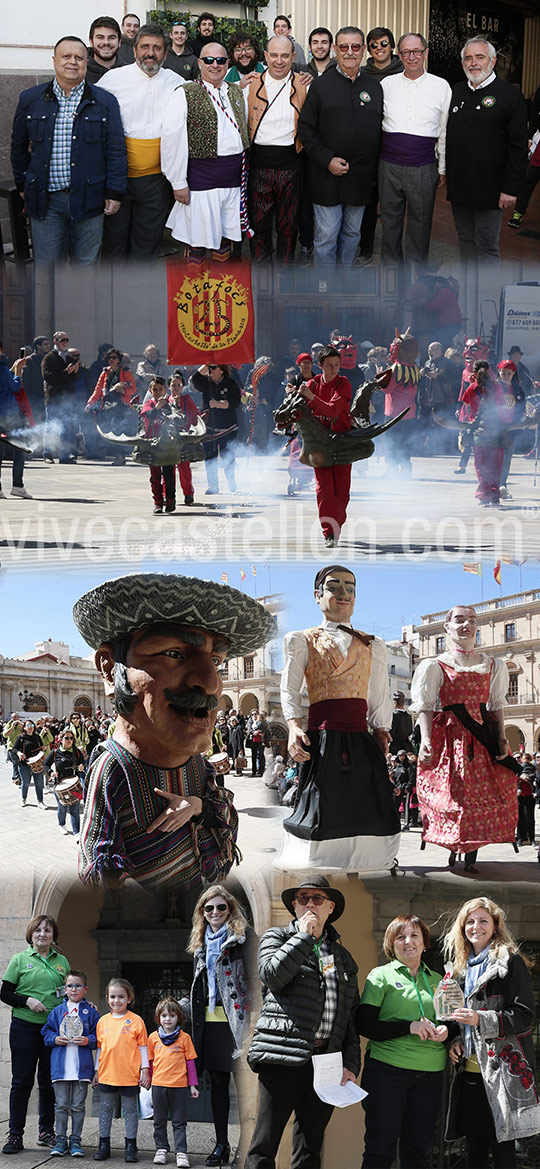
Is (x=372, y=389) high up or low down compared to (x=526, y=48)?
down

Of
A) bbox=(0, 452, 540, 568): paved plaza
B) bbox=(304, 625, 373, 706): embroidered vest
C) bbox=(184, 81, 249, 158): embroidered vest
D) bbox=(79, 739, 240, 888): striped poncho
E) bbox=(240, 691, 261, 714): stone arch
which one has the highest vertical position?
bbox=(184, 81, 249, 158): embroidered vest

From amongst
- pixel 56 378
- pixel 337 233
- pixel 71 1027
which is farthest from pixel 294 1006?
pixel 337 233

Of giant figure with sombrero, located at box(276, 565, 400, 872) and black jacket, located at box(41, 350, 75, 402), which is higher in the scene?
black jacket, located at box(41, 350, 75, 402)

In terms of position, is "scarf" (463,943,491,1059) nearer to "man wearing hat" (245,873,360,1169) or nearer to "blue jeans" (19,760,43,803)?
"man wearing hat" (245,873,360,1169)

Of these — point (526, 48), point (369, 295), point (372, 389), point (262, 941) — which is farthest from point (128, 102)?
point (262, 941)

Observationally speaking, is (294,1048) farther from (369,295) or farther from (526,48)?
(526,48)

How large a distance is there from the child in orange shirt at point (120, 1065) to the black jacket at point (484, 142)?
588 cm

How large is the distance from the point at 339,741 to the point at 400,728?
450 mm

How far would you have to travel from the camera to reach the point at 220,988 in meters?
5.63

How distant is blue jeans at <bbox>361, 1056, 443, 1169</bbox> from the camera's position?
16.9 ft

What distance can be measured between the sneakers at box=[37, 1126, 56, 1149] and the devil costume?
4.39ft

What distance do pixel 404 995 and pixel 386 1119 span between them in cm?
42

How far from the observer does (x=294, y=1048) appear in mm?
5105

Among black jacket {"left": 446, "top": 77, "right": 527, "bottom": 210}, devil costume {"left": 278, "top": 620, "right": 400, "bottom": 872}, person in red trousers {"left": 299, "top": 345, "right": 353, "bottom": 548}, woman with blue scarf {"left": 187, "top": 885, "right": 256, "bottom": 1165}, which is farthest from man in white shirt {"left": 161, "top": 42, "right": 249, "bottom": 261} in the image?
woman with blue scarf {"left": 187, "top": 885, "right": 256, "bottom": 1165}
